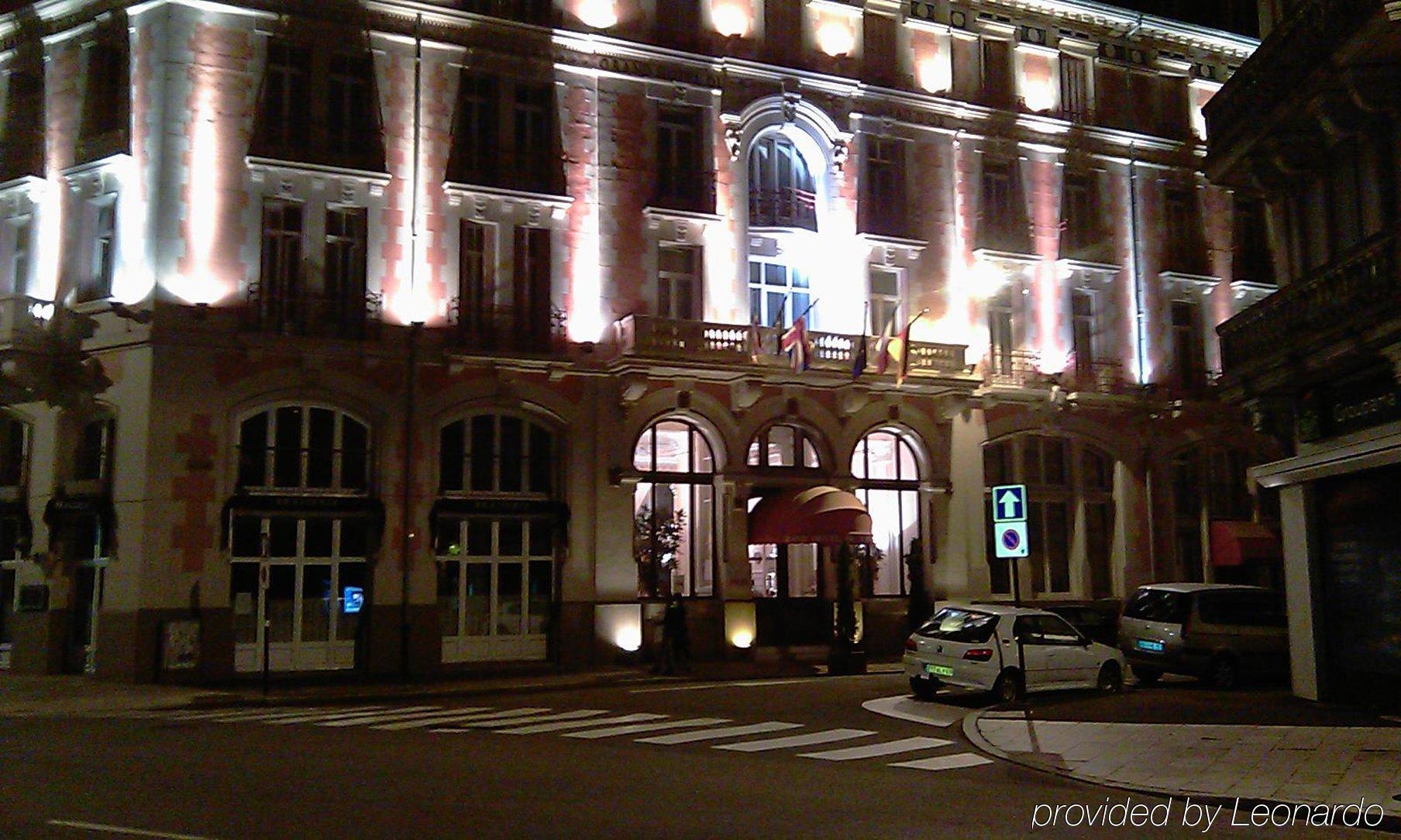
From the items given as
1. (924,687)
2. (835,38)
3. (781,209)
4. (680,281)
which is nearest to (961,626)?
(924,687)

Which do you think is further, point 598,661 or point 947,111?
point 947,111

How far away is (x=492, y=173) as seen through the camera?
30.4m

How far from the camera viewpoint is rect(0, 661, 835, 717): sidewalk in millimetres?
22250

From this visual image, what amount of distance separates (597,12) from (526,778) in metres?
23.7

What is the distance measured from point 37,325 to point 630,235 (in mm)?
13701

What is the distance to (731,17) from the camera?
33656mm

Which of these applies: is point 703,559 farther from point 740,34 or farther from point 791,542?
point 740,34

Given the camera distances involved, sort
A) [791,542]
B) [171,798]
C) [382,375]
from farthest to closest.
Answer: [791,542]
[382,375]
[171,798]

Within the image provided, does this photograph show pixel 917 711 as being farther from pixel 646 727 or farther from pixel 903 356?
pixel 903 356

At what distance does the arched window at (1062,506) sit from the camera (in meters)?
36.0

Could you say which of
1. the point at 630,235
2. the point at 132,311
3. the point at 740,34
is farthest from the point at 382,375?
the point at 740,34

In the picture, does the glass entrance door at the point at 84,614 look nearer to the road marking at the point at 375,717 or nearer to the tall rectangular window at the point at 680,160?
the road marking at the point at 375,717

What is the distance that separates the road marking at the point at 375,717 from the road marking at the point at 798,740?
578 centimetres

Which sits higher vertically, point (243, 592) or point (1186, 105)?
point (1186, 105)
